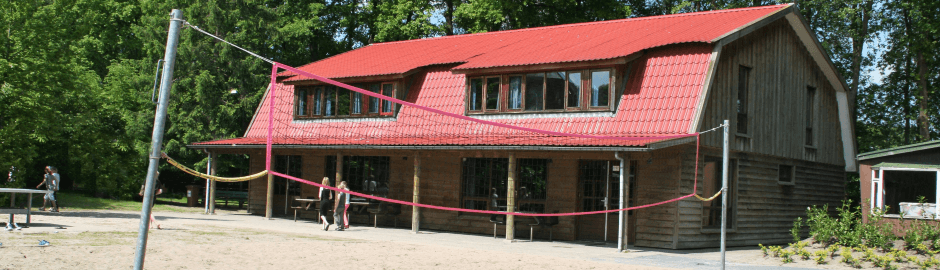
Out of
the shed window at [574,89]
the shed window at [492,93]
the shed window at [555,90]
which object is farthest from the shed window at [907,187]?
the shed window at [492,93]

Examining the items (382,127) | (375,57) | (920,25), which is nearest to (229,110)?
(375,57)

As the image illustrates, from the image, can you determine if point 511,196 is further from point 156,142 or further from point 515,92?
point 156,142

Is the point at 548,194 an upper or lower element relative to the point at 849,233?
upper

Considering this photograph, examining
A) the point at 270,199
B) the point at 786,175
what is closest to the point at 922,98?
the point at 786,175

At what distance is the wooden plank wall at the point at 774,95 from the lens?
1777cm

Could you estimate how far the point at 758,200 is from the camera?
19109 millimetres

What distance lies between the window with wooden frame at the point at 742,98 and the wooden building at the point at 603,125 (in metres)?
0.05

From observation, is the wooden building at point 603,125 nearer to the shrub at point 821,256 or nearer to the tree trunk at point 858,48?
the shrub at point 821,256

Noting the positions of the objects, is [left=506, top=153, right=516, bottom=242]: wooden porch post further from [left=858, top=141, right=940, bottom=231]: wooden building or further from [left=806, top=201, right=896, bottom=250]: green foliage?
[left=858, top=141, right=940, bottom=231]: wooden building

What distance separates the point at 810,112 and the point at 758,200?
403 centimetres

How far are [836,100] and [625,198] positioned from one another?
1060 cm

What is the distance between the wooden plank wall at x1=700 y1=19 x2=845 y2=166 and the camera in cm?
1777

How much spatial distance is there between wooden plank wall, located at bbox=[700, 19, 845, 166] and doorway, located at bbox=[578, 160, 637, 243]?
92.3 inches

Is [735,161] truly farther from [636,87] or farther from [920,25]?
[920,25]
